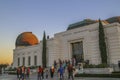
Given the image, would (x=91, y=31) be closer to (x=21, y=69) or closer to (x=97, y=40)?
(x=97, y=40)

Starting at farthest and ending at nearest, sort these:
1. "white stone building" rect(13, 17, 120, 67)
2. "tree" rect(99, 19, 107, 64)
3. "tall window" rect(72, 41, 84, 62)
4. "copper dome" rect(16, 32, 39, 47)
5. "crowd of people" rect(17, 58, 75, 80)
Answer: "copper dome" rect(16, 32, 39, 47), "tall window" rect(72, 41, 84, 62), "white stone building" rect(13, 17, 120, 67), "tree" rect(99, 19, 107, 64), "crowd of people" rect(17, 58, 75, 80)

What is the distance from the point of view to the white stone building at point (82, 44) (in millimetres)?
32031

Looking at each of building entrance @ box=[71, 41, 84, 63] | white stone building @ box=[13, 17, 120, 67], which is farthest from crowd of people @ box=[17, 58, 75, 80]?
building entrance @ box=[71, 41, 84, 63]

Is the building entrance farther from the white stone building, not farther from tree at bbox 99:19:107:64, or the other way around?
tree at bbox 99:19:107:64

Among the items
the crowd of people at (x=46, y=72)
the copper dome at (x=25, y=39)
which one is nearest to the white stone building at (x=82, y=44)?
the copper dome at (x=25, y=39)

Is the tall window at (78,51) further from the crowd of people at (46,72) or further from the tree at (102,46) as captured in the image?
the crowd of people at (46,72)

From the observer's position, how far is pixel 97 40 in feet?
111

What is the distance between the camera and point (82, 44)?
37.5m

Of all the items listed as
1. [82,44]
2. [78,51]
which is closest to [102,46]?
[82,44]

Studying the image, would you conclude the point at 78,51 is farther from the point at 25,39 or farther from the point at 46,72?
the point at 25,39

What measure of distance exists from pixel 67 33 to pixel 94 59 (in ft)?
32.9

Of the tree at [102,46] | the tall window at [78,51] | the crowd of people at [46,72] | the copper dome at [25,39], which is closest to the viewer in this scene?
the crowd of people at [46,72]

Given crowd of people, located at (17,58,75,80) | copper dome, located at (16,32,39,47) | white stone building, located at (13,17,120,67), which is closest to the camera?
crowd of people, located at (17,58,75,80)

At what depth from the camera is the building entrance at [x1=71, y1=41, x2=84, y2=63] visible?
3797 cm
